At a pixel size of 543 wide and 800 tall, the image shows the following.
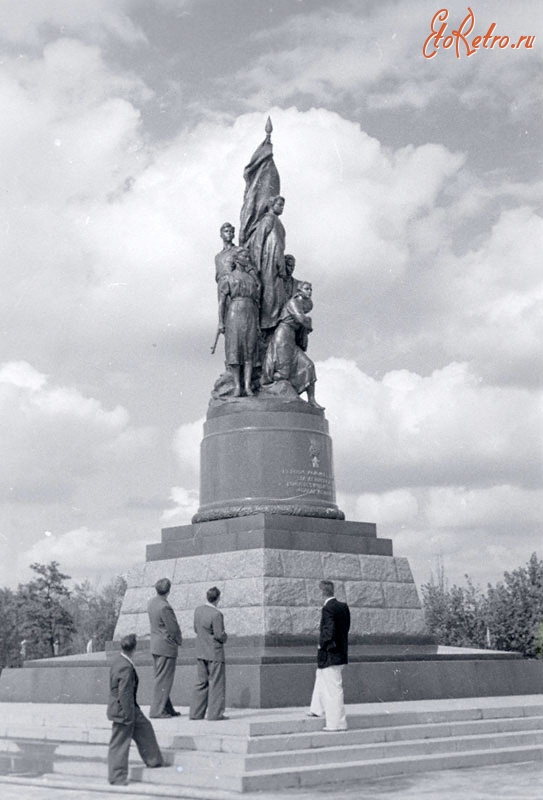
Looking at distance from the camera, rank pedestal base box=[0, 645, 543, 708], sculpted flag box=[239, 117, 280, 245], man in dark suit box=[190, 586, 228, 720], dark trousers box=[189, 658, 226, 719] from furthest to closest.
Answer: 1. sculpted flag box=[239, 117, 280, 245]
2. pedestal base box=[0, 645, 543, 708]
3. man in dark suit box=[190, 586, 228, 720]
4. dark trousers box=[189, 658, 226, 719]

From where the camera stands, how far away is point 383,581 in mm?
16219

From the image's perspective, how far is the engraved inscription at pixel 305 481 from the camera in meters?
16.8

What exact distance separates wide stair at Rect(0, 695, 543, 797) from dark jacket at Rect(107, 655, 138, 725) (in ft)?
2.19

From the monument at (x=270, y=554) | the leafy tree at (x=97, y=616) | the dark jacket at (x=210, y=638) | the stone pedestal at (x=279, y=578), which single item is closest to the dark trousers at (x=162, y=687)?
the dark jacket at (x=210, y=638)

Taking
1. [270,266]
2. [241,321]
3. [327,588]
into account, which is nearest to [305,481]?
[241,321]

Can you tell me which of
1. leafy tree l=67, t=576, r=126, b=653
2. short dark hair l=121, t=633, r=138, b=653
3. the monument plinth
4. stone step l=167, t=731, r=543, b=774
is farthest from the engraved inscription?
leafy tree l=67, t=576, r=126, b=653

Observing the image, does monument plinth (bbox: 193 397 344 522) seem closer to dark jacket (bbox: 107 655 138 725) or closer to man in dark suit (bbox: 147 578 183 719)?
man in dark suit (bbox: 147 578 183 719)

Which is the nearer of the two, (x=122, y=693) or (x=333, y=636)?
(x=122, y=693)

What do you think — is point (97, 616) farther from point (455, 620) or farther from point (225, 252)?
point (225, 252)

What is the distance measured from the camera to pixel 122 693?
989cm

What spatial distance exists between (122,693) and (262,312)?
31.5ft

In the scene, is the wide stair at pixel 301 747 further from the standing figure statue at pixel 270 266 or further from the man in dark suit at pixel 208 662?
the standing figure statue at pixel 270 266

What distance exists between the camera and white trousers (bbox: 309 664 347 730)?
11.1m

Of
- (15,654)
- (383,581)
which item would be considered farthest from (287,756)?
(15,654)
